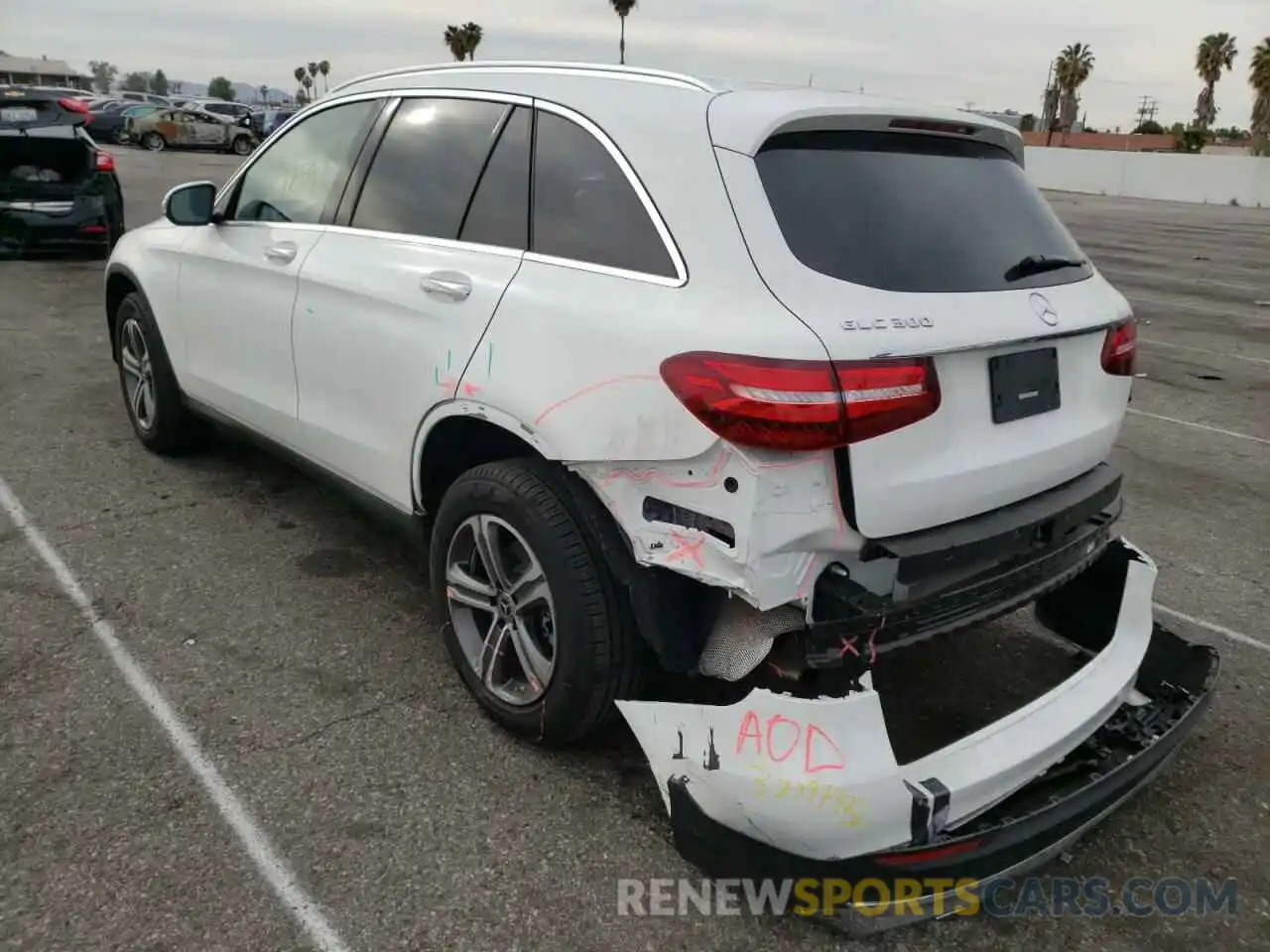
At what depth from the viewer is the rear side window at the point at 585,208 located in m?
2.61

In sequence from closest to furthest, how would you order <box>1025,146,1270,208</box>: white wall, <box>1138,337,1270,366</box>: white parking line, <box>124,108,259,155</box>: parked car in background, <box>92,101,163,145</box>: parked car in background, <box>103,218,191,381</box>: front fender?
<box>103,218,191,381</box>: front fender, <box>1138,337,1270,366</box>: white parking line, <box>124,108,259,155</box>: parked car in background, <box>92,101,163,145</box>: parked car in background, <box>1025,146,1270,208</box>: white wall

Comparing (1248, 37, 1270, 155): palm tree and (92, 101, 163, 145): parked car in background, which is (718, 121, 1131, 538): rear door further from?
(1248, 37, 1270, 155): palm tree

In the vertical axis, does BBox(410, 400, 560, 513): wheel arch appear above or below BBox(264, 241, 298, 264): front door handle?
below

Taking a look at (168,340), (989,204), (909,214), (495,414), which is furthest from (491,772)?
(168,340)

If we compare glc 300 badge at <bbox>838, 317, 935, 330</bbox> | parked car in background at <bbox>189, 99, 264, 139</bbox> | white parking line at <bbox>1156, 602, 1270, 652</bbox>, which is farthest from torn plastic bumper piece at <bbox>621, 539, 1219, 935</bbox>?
parked car in background at <bbox>189, 99, 264, 139</bbox>

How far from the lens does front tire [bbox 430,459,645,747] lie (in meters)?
2.65

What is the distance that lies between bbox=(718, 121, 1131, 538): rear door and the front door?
1945 millimetres

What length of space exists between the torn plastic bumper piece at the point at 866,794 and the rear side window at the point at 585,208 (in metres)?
1.08

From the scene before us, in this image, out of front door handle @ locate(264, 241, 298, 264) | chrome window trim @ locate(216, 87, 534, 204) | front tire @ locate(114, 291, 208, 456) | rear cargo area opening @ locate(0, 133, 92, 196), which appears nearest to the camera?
chrome window trim @ locate(216, 87, 534, 204)

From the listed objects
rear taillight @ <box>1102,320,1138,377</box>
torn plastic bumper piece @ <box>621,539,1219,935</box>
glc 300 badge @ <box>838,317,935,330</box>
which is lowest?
torn plastic bumper piece @ <box>621,539,1219,935</box>

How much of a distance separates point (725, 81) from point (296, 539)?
Answer: 2729mm

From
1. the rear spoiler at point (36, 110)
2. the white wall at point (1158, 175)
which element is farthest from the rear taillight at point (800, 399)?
the white wall at point (1158, 175)

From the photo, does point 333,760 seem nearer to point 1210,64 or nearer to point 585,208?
point 585,208

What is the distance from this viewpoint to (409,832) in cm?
266
